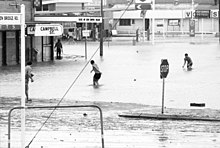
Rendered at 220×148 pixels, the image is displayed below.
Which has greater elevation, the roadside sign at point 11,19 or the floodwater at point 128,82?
the roadside sign at point 11,19

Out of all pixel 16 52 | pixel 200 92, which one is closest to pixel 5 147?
pixel 200 92

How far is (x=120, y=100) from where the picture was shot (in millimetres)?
27500

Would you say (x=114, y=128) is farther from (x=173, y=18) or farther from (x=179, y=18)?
(x=173, y=18)

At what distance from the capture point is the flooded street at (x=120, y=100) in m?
17.4

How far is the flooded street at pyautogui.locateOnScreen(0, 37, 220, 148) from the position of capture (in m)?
17.4

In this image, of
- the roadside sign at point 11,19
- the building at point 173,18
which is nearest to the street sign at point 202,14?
the building at point 173,18

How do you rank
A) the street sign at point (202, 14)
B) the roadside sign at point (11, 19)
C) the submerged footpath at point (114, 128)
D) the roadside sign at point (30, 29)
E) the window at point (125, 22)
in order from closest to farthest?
the roadside sign at point (11, 19)
the submerged footpath at point (114, 128)
the roadside sign at point (30, 29)
the street sign at point (202, 14)
the window at point (125, 22)

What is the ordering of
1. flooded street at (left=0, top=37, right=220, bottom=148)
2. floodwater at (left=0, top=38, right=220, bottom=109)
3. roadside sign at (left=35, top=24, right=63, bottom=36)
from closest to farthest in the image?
flooded street at (left=0, top=37, right=220, bottom=148) < roadside sign at (left=35, top=24, right=63, bottom=36) < floodwater at (left=0, top=38, right=220, bottom=109)

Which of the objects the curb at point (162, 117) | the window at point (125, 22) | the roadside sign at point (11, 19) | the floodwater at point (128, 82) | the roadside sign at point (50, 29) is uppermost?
the roadside sign at point (11, 19)

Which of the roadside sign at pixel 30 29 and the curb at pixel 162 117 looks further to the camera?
the roadside sign at pixel 30 29

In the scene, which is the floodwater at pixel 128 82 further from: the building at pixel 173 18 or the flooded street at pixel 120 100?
the building at pixel 173 18

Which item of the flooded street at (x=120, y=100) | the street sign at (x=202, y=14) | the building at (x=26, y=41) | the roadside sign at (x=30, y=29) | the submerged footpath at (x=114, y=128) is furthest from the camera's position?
the street sign at (x=202, y=14)

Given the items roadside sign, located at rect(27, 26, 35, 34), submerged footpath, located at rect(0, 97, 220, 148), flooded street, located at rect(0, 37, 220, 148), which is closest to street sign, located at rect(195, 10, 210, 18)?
flooded street, located at rect(0, 37, 220, 148)

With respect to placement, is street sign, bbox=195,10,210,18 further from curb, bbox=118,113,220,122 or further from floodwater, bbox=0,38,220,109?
curb, bbox=118,113,220,122
